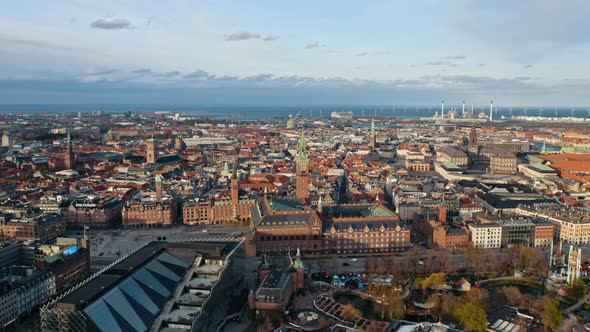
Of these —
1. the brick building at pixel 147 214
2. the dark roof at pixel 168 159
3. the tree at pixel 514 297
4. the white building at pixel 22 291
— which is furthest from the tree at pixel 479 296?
the dark roof at pixel 168 159

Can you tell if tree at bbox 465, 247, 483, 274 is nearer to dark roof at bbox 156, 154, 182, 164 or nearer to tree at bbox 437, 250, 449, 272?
tree at bbox 437, 250, 449, 272

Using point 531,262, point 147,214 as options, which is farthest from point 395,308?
point 147,214

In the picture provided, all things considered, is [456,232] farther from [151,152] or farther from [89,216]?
[151,152]

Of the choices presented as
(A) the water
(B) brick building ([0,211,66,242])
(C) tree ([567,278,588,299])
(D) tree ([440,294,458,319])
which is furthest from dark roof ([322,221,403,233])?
(B) brick building ([0,211,66,242])

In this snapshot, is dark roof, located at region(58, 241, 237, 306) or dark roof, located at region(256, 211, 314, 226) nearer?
dark roof, located at region(58, 241, 237, 306)

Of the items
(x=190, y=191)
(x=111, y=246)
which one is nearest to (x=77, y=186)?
(x=190, y=191)

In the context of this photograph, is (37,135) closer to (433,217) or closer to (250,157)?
(250,157)
